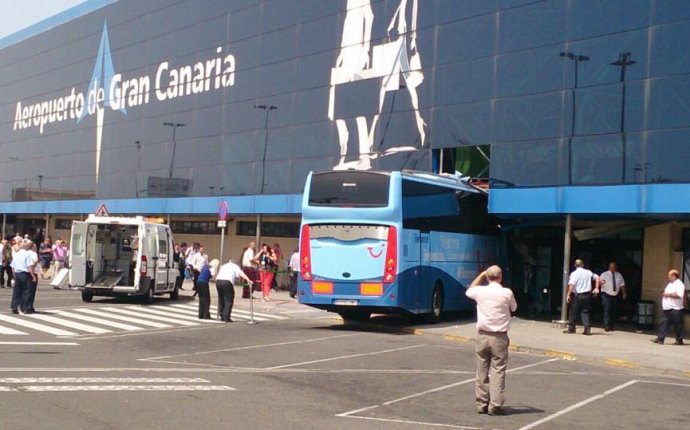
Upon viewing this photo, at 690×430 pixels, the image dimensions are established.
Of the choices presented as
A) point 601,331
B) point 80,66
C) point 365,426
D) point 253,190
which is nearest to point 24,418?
point 365,426

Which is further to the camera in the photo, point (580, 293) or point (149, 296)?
point (149, 296)

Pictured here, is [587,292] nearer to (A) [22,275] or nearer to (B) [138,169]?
(A) [22,275]

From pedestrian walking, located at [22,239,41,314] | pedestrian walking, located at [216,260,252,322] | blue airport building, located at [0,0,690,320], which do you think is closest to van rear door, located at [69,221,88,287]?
pedestrian walking, located at [22,239,41,314]

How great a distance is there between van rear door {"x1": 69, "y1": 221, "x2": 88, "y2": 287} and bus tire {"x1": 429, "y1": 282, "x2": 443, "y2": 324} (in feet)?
35.7

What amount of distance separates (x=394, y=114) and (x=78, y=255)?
1201 centimetres

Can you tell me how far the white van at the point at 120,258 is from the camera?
25.9m

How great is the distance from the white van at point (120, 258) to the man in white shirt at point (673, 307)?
1462 cm

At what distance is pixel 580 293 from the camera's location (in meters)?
21.7

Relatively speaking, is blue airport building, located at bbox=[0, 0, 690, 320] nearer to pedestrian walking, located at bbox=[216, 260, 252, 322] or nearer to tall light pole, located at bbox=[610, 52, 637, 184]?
tall light pole, located at bbox=[610, 52, 637, 184]

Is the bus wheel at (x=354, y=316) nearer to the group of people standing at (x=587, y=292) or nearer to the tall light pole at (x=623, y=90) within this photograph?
the group of people standing at (x=587, y=292)

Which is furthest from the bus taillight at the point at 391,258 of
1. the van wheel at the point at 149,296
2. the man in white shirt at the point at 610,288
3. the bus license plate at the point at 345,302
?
the van wheel at the point at 149,296

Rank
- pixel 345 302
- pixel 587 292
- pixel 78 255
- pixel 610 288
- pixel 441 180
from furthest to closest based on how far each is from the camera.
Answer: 1. pixel 78 255
2. pixel 441 180
3. pixel 610 288
4. pixel 587 292
5. pixel 345 302

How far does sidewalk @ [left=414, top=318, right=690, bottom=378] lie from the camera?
17000mm

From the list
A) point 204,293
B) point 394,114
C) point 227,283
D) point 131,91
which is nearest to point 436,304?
point 227,283
